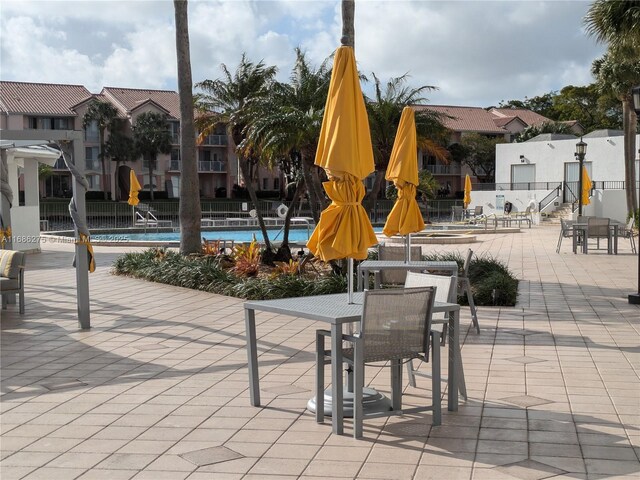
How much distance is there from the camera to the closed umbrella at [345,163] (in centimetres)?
628

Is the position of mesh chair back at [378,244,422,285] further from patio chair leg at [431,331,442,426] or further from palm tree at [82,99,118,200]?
palm tree at [82,99,118,200]

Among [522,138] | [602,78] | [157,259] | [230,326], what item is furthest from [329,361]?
[522,138]

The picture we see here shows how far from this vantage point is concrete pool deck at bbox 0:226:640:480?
194 inches

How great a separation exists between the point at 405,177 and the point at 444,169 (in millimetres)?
59833

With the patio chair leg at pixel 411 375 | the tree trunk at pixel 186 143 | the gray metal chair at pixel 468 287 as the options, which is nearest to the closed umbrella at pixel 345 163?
the patio chair leg at pixel 411 375

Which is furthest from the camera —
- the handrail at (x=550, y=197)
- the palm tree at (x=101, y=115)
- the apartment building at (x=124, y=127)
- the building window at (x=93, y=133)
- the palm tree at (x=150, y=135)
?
the building window at (x=93, y=133)

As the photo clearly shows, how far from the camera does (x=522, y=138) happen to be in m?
61.1

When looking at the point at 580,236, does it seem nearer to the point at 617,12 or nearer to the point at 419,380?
the point at 617,12

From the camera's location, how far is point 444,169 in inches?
2729

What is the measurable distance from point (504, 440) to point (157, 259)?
40.1ft

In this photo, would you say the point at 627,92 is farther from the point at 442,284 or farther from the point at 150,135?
the point at 150,135

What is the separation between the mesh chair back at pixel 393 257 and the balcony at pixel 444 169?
189 ft

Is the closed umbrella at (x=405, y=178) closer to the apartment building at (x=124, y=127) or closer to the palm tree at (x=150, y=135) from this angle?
the apartment building at (x=124, y=127)

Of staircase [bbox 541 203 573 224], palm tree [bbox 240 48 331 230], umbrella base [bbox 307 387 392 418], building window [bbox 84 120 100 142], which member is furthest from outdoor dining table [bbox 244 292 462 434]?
building window [bbox 84 120 100 142]
